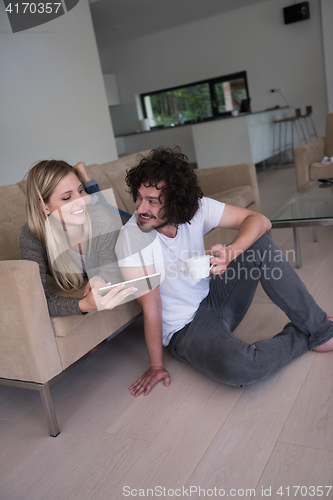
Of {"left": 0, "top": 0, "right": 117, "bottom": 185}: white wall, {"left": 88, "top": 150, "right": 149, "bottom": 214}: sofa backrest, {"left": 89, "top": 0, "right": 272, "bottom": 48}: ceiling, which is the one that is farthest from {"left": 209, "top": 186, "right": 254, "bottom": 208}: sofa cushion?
{"left": 89, "top": 0, "right": 272, "bottom": 48}: ceiling

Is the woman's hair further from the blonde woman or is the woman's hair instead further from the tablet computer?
the tablet computer

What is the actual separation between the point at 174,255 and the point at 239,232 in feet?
0.84

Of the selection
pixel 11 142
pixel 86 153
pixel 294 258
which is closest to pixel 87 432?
pixel 294 258

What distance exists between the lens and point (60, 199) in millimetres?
1471

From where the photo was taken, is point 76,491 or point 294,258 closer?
point 76,491

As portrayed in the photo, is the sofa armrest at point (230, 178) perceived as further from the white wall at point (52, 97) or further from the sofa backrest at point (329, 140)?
the white wall at point (52, 97)

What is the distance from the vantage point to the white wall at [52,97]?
3.95 meters

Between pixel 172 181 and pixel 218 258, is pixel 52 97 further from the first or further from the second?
pixel 218 258

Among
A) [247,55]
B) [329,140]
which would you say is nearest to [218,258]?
[329,140]

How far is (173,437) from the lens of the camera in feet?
4.26

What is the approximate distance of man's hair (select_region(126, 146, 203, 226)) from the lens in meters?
1.37

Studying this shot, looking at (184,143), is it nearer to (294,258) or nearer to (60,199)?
(294,258)

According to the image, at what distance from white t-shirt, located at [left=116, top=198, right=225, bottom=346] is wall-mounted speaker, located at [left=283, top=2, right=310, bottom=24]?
6.19 metres

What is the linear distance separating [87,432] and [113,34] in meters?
7.32
